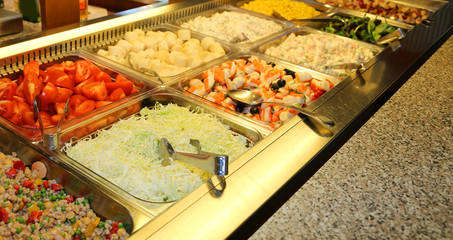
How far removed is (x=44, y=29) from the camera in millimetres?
2373

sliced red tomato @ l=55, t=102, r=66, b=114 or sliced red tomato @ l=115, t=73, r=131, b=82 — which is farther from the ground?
sliced red tomato @ l=115, t=73, r=131, b=82

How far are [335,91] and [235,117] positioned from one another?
50 centimetres

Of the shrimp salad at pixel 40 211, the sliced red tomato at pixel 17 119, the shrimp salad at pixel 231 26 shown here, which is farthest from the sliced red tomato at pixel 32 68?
the shrimp salad at pixel 231 26

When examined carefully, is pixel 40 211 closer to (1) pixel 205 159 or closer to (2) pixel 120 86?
(1) pixel 205 159

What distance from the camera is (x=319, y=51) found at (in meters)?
2.92

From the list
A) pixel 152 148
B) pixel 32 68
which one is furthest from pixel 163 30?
pixel 152 148

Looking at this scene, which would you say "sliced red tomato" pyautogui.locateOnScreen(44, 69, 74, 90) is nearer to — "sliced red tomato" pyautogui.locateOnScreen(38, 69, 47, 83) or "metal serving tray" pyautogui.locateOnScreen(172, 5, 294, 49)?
"sliced red tomato" pyautogui.locateOnScreen(38, 69, 47, 83)

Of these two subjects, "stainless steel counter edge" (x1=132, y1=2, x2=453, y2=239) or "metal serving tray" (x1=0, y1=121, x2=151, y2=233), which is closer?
"stainless steel counter edge" (x1=132, y1=2, x2=453, y2=239)

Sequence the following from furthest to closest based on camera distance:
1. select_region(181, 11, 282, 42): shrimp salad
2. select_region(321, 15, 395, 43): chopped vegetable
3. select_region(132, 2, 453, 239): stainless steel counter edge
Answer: select_region(321, 15, 395, 43): chopped vegetable
select_region(181, 11, 282, 42): shrimp salad
select_region(132, 2, 453, 239): stainless steel counter edge

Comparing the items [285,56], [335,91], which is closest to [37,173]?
[335,91]

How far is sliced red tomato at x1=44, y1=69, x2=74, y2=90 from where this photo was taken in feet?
6.41

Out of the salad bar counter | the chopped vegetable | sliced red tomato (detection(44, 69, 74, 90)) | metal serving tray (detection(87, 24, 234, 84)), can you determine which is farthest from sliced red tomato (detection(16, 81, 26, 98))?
the chopped vegetable

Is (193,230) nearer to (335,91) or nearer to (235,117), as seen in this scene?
(235,117)

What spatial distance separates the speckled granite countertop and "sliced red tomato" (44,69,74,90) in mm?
1214
